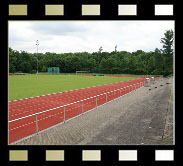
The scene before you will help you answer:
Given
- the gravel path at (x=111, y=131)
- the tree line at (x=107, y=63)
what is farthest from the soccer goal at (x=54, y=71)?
the gravel path at (x=111, y=131)

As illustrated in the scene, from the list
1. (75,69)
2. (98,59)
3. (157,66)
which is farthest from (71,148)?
(98,59)

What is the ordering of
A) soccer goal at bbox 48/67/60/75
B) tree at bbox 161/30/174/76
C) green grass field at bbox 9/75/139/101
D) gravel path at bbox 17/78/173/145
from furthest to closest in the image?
1. soccer goal at bbox 48/67/60/75
2. tree at bbox 161/30/174/76
3. green grass field at bbox 9/75/139/101
4. gravel path at bbox 17/78/173/145

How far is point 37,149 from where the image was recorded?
3.44 metres

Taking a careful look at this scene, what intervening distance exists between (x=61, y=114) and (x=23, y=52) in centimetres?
9066

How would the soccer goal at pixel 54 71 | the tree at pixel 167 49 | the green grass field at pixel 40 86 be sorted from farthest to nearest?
the soccer goal at pixel 54 71 < the tree at pixel 167 49 < the green grass field at pixel 40 86

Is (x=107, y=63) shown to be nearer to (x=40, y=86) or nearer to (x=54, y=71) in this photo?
(x=54, y=71)

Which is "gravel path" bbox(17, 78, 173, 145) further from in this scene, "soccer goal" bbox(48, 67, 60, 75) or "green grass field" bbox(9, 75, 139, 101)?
"soccer goal" bbox(48, 67, 60, 75)

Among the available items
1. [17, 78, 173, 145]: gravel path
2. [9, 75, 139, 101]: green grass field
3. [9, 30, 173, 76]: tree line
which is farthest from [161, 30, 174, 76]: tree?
[17, 78, 173, 145]: gravel path

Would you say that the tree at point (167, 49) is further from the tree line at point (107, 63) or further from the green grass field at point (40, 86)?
the green grass field at point (40, 86)

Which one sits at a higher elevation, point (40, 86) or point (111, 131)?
point (40, 86)

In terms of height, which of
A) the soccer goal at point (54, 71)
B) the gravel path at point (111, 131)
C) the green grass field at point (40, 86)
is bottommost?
the gravel path at point (111, 131)

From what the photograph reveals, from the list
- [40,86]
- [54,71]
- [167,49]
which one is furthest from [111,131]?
[54,71]
